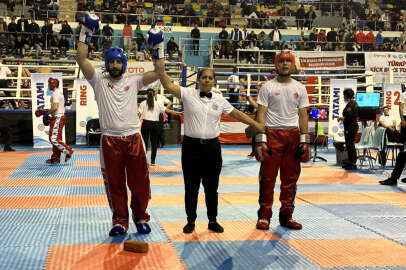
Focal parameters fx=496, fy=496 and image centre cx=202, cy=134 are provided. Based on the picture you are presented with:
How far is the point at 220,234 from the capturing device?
5.72 m

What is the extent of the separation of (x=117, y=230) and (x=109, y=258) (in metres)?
0.83

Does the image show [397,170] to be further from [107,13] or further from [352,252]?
[107,13]

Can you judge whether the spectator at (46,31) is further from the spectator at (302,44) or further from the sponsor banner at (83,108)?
the spectator at (302,44)

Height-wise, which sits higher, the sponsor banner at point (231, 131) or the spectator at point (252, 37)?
the spectator at point (252, 37)

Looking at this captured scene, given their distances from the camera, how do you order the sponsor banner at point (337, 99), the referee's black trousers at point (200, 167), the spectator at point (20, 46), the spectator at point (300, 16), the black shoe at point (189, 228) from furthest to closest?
the spectator at point (300, 16) < the spectator at point (20, 46) < the sponsor banner at point (337, 99) < the black shoe at point (189, 228) < the referee's black trousers at point (200, 167)

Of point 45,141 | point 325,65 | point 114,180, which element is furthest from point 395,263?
A: point 325,65

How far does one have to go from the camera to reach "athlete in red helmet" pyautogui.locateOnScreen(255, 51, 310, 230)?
598 cm

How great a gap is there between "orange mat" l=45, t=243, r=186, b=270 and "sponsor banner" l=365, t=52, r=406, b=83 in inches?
684

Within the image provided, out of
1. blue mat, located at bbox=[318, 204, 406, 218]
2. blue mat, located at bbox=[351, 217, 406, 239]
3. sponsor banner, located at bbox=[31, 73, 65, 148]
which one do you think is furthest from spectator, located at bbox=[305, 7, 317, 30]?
blue mat, located at bbox=[351, 217, 406, 239]

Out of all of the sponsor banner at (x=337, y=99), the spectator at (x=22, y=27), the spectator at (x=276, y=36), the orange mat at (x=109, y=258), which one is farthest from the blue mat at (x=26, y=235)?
the spectator at (x=276, y=36)

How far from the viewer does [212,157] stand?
18.5 feet

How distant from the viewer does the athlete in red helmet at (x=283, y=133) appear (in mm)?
5984

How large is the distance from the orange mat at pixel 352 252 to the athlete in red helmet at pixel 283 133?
2.29 ft

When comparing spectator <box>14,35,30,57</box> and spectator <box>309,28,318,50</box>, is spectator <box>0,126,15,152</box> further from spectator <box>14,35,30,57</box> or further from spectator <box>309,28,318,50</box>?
spectator <box>309,28,318,50</box>
